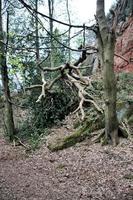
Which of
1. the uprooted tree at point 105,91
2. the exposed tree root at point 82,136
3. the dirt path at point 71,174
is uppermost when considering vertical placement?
the uprooted tree at point 105,91

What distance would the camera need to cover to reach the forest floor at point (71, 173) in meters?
6.88

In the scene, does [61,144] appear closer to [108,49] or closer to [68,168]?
[68,168]

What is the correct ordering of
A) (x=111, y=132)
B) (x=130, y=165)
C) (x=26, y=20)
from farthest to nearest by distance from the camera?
(x=26, y=20) < (x=111, y=132) < (x=130, y=165)

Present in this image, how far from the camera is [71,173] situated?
832cm

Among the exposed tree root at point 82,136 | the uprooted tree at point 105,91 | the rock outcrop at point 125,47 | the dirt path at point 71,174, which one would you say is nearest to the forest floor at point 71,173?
the dirt path at point 71,174

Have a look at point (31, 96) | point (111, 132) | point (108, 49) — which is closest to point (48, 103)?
point (31, 96)

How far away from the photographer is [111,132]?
378 inches

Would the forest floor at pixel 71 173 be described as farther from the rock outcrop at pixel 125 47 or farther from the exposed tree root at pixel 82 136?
the rock outcrop at pixel 125 47

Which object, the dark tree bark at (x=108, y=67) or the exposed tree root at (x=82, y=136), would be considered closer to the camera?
the dark tree bark at (x=108, y=67)

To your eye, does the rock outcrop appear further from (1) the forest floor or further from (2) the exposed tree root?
(1) the forest floor

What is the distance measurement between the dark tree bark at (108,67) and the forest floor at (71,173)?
469 mm

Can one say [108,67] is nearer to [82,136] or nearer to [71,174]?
[82,136]

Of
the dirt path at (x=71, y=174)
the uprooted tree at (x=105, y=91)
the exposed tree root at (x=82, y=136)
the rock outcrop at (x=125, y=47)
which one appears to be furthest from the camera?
the rock outcrop at (x=125, y=47)

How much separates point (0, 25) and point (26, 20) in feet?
17.9
